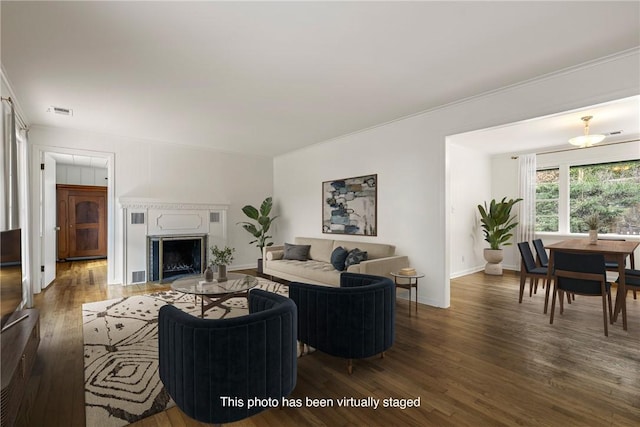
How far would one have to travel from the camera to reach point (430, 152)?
14.3 ft

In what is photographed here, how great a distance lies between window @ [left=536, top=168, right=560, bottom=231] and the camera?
6.55m

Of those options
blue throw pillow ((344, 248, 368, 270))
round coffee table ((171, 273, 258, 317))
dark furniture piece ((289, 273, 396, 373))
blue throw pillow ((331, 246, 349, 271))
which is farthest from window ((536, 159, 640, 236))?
round coffee table ((171, 273, 258, 317))

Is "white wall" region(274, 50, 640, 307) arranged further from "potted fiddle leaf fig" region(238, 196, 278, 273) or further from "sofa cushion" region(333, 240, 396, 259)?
"potted fiddle leaf fig" region(238, 196, 278, 273)

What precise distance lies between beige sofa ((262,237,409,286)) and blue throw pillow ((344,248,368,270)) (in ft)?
0.43

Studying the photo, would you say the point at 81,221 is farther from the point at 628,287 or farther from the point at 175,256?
the point at 628,287

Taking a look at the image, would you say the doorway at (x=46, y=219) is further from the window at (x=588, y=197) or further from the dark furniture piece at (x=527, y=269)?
the window at (x=588, y=197)

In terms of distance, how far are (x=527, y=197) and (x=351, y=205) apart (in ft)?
13.7

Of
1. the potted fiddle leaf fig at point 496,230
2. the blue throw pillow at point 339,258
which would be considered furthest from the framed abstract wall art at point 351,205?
the potted fiddle leaf fig at point 496,230

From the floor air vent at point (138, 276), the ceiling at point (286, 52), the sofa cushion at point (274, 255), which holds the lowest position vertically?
the floor air vent at point (138, 276)

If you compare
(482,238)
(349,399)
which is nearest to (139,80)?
(349,399)

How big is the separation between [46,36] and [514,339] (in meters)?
5.14

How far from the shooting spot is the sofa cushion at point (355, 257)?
14.7 ft

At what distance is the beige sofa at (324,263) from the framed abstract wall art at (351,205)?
0.34 m

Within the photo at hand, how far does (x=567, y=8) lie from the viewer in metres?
2.17
